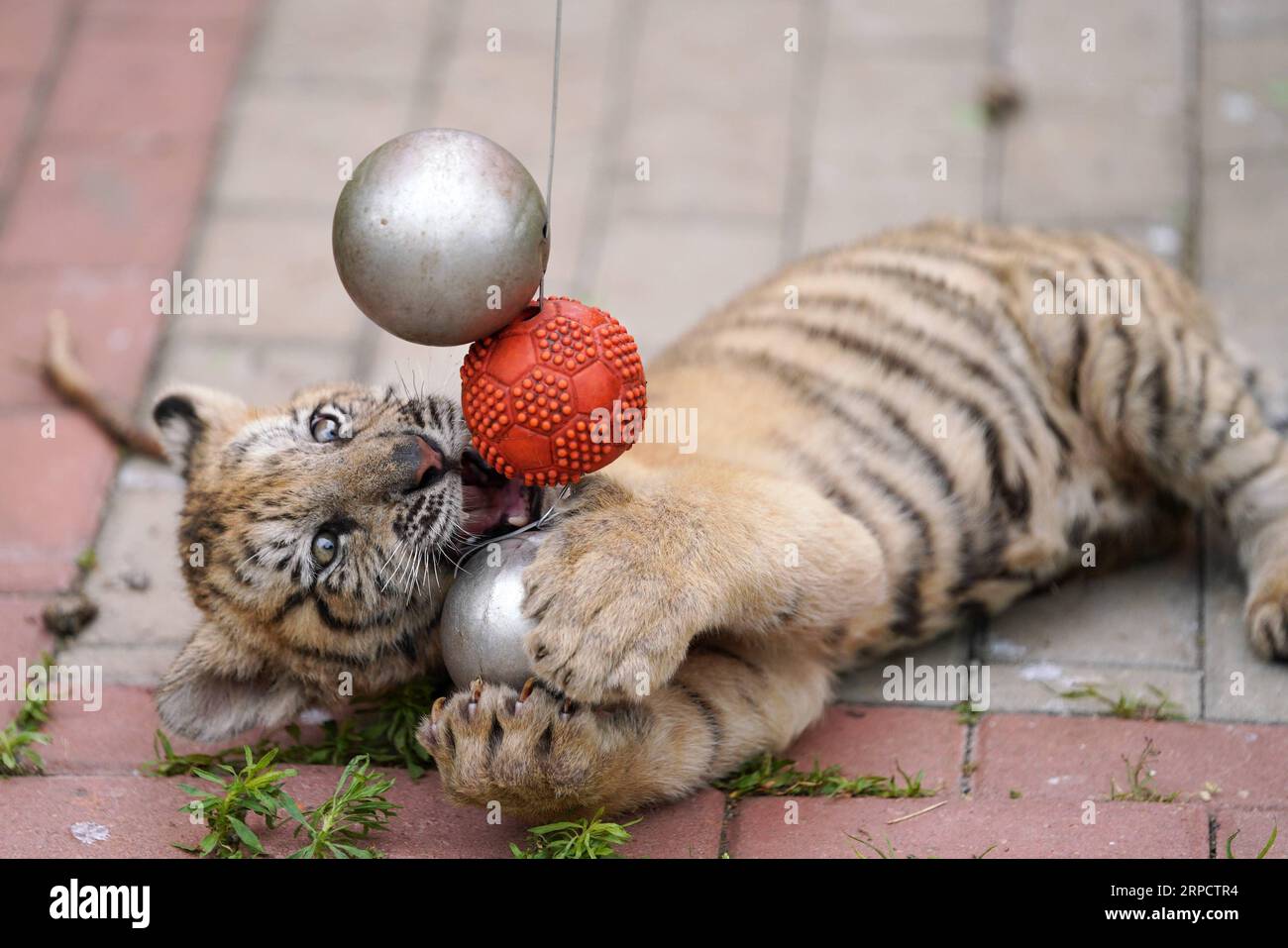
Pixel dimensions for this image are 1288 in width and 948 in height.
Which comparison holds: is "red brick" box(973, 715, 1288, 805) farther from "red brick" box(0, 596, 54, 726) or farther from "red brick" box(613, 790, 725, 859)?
"red brick" box(0, 596, 54, 726)

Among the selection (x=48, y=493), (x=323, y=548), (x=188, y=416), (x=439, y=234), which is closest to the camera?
(x=439, y=234)

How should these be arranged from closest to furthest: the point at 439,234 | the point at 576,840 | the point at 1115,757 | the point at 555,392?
the point at 439,234, the point at 555,392, the point at 576,840, the point at 1115,757

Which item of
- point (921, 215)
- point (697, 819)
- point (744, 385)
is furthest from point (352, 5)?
point (697, 819)

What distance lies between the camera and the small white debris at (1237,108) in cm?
524

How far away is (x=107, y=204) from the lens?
528cm

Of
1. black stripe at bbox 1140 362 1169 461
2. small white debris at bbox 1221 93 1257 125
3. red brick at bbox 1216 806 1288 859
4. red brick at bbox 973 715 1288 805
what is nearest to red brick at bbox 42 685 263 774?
red brick at bbox 973 715 1288 805

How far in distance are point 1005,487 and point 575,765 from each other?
1398mm

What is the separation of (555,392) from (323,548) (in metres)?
0.74

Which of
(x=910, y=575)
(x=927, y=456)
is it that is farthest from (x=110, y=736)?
(x=927, y=456)

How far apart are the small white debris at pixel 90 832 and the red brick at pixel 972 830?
124cm

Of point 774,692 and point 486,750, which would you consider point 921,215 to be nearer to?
point 774,692

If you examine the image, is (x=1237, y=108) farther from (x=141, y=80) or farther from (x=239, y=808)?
(x=239, y=808)

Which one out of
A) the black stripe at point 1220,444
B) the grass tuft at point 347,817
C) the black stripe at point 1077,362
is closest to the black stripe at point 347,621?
the grass tuft at point 347,817

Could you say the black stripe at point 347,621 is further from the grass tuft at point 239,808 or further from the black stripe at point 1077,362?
the black stripe at point 1077,362
